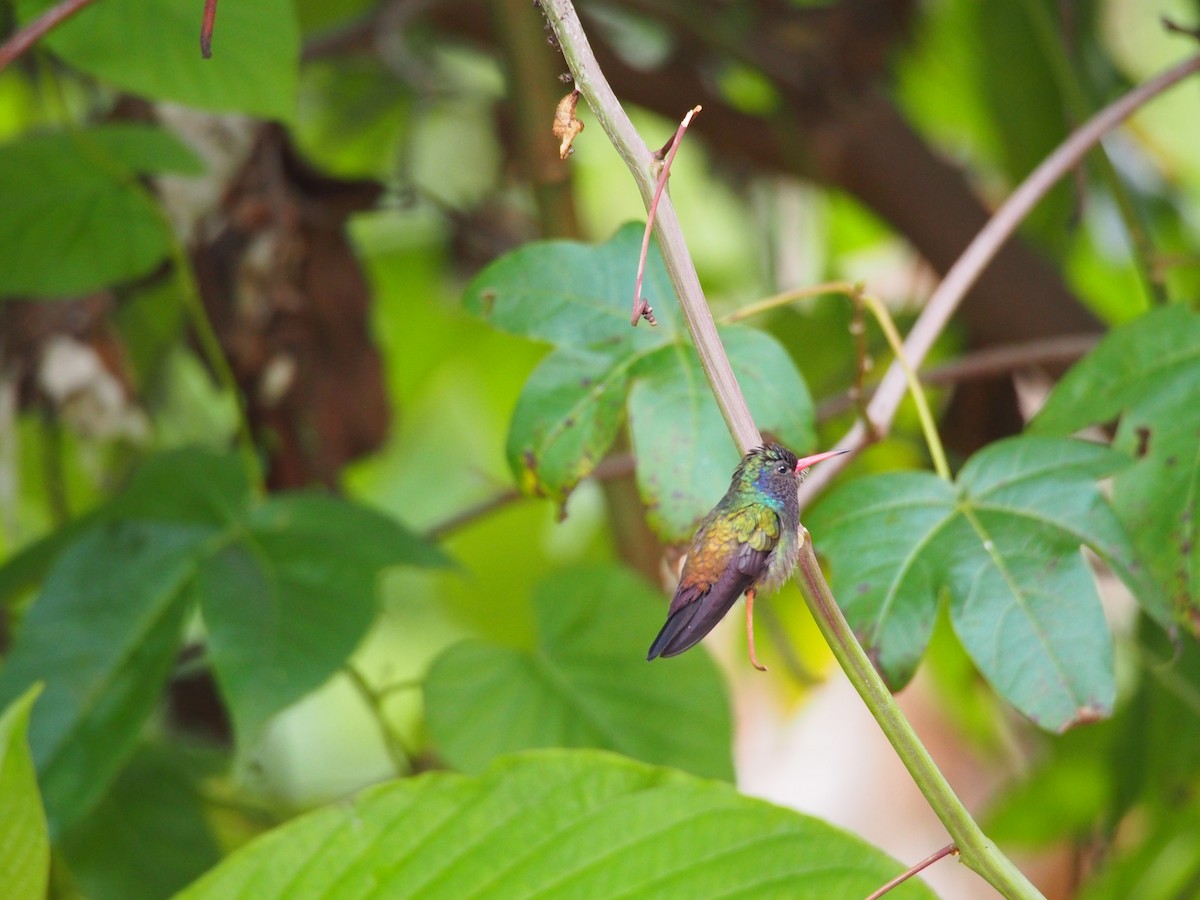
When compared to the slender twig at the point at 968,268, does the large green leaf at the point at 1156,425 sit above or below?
below

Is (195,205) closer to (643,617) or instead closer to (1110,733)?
(643,617)

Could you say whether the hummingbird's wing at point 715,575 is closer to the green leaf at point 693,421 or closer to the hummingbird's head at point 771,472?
the hummingbird's head at point 771,472

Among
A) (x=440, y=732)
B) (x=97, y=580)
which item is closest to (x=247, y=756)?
(x=440, y=732)

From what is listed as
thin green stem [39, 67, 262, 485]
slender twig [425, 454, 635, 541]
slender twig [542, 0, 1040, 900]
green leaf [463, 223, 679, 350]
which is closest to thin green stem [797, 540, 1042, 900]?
slender twig [542, 0, 1040, 900]

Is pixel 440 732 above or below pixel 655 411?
below

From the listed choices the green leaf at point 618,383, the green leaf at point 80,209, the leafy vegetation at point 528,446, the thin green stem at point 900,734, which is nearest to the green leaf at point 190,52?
the leafy vegetation at point 528,446

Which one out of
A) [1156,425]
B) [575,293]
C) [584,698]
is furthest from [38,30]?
[1156,425]

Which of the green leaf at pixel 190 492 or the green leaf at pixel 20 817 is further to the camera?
the green leaf at pixel 190 492
